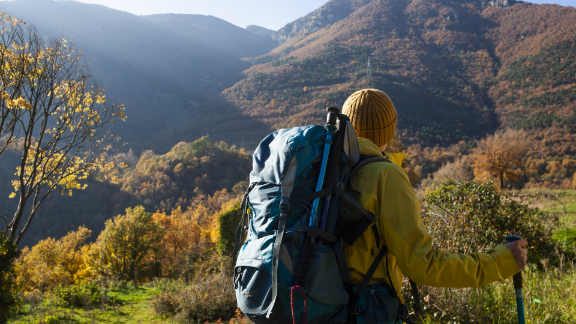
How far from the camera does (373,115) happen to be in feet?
4.91

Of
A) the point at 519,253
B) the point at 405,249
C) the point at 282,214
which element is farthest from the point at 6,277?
the point at 519,253

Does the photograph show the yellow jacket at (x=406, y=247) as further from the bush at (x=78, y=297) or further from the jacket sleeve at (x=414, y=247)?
the bush at (x=78, y=297)

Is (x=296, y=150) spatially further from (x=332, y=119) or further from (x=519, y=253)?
(x=519, y=253)

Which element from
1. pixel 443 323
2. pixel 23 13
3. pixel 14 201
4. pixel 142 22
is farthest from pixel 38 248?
pixel 142 22

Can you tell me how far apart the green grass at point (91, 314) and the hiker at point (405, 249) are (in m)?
7.59

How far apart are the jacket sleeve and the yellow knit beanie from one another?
384 mm

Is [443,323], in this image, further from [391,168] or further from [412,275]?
[391,168]

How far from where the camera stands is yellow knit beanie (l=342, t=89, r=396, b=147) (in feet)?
4.92

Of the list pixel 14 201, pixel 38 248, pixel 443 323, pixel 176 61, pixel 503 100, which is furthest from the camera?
pixel 176 61

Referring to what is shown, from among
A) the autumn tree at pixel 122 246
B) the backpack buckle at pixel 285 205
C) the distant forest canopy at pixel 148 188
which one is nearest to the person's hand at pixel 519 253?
the backpack buckle at pixel 285 205

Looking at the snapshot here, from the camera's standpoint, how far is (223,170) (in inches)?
2874

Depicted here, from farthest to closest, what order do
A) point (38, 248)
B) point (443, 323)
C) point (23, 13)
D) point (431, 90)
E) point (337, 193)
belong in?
point (23, 13) < point (431, 90) < point (38, 248) < point (443, 323) < point (337, 193)

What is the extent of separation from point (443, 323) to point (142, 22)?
221744mm

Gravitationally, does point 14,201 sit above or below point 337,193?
below
